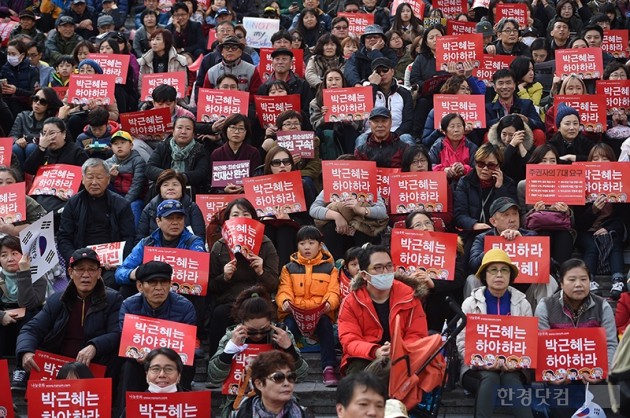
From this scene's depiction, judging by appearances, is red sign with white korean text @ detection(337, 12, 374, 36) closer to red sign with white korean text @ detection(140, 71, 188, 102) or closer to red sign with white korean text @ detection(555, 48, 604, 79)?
red sign with white korean text @ detection(140, 71, 188, 102)

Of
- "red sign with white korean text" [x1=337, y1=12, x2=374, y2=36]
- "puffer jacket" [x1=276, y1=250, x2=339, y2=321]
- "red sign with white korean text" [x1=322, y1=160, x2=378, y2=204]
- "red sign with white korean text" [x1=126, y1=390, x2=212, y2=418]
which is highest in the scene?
"red sign with white korean text" [x1=337, y1=12, x2=374, y2=36]

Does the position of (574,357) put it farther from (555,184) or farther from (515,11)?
(515,11)

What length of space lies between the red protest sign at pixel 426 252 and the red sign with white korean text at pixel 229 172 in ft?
8.99

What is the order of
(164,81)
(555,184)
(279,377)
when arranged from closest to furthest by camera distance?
(279,377), (555,184), (164,81)

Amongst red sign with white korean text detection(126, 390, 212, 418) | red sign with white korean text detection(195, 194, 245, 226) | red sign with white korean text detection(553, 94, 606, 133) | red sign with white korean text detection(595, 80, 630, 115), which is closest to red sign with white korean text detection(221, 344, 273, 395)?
red sign with white korean text detection(126, 390, 212, 418)

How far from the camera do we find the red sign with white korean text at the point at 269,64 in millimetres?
17406

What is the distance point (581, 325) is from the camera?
35.5 feet

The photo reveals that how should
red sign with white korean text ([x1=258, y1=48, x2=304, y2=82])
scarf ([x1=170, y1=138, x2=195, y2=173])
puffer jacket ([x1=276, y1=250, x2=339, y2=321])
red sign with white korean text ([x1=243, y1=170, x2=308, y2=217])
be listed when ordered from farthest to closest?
1. red sign with white korean text ([x1=258, y1=48, x2=304, y2=82])
2. scarf ([x1=170, y1=138, x2=195, y2=173])
3. red sign with white korean text ([x1=243, y1=170, x2=308, y2=217])
4. puffer jacket ([x1=276, y1=250, x2=339, y2=321])

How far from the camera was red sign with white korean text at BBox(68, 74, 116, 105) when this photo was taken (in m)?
16.1

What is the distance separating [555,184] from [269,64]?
575 centimetres

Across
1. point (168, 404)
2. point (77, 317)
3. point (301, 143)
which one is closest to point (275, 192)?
point (301, 143)

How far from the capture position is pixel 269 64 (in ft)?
57.1

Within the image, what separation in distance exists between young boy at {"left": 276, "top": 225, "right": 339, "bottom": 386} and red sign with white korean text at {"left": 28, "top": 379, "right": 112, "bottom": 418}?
2.02 m

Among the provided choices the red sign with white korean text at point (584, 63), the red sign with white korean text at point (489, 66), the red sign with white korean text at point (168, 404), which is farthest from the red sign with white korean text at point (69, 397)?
the red sign with white korean text at point (584, 63)
